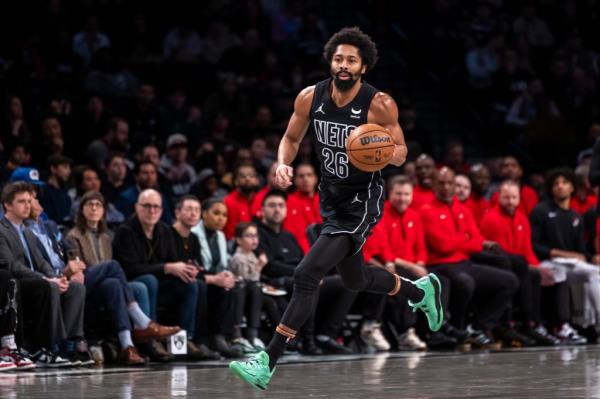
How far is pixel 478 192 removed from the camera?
13.1 m

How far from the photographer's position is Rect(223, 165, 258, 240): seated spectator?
11766 millimetres

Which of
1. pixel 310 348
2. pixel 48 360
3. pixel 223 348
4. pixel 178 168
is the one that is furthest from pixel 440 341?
pixel 48 360

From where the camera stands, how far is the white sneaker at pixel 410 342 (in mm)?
11375

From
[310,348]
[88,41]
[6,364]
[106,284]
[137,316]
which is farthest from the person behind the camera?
[88,41]

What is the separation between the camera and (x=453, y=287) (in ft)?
38.6

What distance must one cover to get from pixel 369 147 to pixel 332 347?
408cm

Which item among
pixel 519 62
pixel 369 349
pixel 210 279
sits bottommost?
pixel 369 349

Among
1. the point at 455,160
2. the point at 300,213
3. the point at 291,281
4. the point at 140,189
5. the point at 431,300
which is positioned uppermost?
the point at 455,160

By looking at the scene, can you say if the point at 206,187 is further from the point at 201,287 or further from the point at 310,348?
the point at 310,348

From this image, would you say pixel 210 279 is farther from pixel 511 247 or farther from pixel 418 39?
pixel 418 39

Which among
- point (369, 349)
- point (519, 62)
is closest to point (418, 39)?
point (519, 62)

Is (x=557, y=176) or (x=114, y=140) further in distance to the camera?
(x=114, y=140)

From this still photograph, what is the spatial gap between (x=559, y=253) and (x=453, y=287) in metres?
1.53

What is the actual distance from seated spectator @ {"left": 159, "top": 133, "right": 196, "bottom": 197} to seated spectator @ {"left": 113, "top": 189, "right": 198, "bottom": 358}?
7.82 feet
